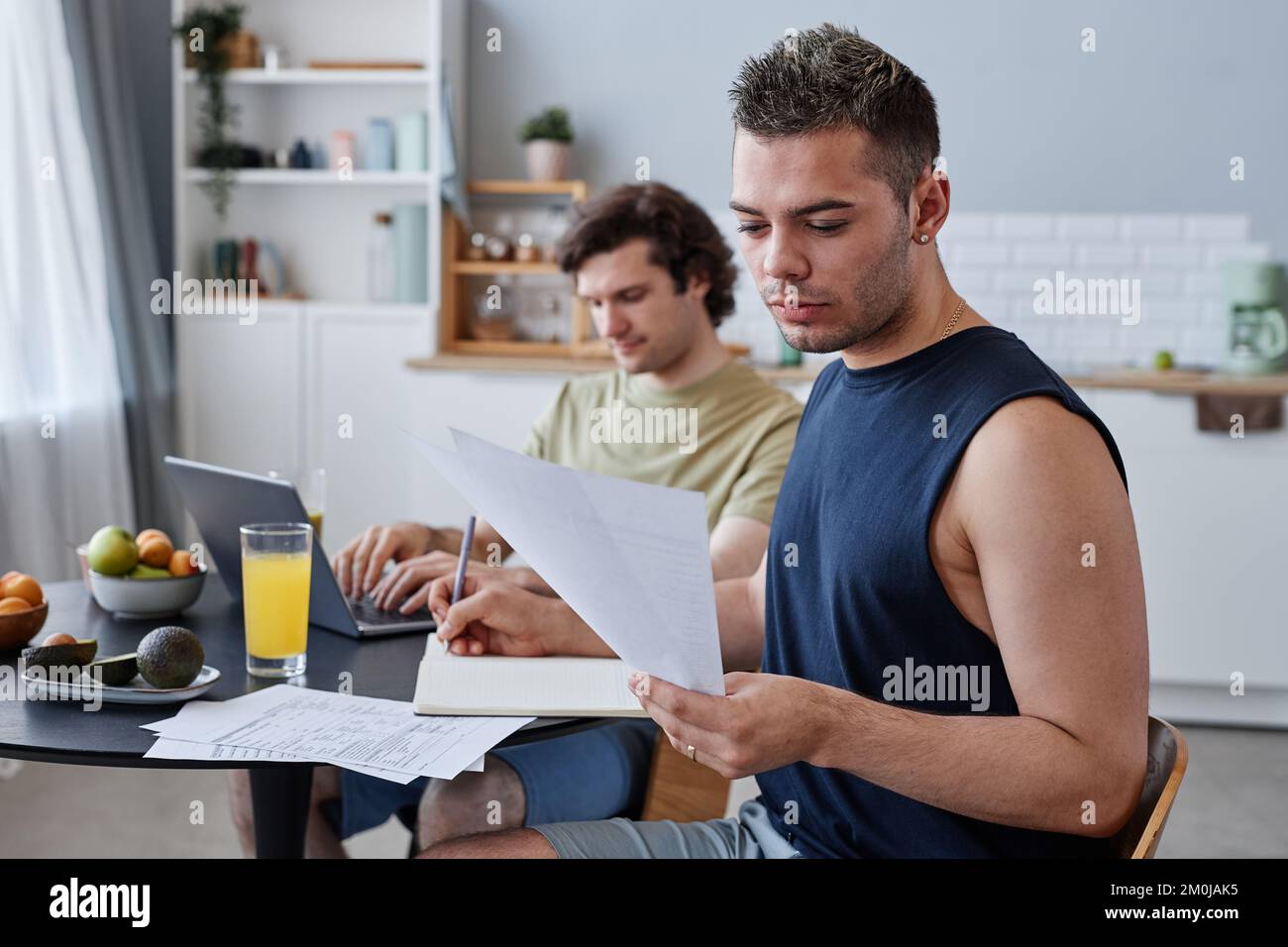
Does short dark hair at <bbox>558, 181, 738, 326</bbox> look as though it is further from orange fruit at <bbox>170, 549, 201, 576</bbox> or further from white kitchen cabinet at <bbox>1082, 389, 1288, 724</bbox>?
white kitchen cabinet at <bbox>1082, 389, 1288, 724</bbox>

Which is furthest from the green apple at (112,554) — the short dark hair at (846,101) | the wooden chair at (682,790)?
the short dark hair at (846,101)

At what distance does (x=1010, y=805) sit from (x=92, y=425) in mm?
3391

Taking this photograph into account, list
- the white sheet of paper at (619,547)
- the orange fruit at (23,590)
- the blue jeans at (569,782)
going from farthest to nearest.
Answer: the blue jeans at (569,782), the orange fruit at (23,590), the white sheet of paper at (619,547)

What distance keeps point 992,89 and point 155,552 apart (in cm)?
353

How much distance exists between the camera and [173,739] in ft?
4.04

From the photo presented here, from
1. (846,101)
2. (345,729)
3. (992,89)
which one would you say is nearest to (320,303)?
(992,89)

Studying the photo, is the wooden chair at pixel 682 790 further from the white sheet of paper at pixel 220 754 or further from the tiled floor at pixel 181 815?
the tiled floor at pixel 181 815

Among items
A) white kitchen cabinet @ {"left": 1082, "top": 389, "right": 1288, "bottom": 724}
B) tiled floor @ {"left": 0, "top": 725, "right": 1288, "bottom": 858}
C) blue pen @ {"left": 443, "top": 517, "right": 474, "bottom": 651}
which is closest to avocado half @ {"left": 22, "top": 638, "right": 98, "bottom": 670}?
blue pen @ {"left": 443, "top": 517, "right": 474, "bottom": 651}

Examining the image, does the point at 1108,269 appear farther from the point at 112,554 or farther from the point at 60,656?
the point at 60,656

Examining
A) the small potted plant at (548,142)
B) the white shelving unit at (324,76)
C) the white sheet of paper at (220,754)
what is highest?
the white shelving unit at (324,76)

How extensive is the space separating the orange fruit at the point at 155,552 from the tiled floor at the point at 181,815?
3.67 feet

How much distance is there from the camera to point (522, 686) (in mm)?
1411

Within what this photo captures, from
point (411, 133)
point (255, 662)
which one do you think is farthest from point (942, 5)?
point (255, 662)

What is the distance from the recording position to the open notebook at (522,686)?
1330 mm
